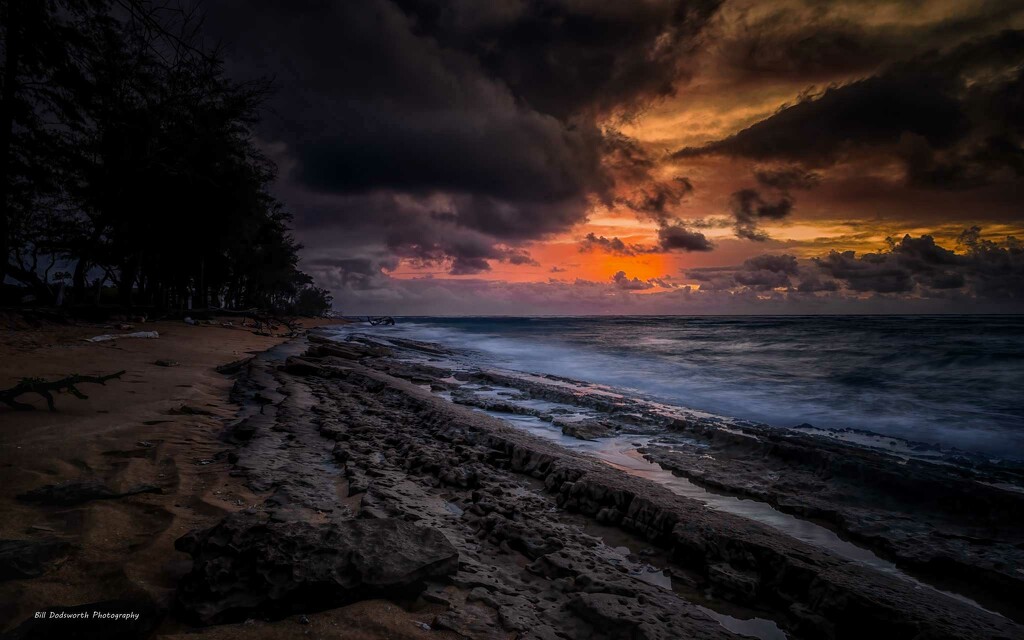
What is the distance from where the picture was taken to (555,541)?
3.14m

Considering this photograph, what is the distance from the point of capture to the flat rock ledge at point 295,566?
186 cm

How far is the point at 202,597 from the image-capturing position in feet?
6.02

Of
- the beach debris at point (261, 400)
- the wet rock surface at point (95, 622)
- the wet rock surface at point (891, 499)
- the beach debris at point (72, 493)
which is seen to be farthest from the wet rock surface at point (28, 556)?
the wet rock surface at point (891, 499)

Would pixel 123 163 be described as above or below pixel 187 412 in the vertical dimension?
above

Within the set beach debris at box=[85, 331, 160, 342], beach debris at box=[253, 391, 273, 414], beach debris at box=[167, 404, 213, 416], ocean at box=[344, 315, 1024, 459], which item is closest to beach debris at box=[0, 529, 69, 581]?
beach debris at box=[167, 404, 213, 416]

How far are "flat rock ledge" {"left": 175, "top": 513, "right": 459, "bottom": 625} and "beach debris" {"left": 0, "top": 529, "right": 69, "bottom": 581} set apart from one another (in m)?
0.50

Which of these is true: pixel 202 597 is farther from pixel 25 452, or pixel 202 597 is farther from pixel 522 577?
pixel 25 452

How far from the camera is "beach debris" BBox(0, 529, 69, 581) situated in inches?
71.9

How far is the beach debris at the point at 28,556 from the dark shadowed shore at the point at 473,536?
0.05 ft

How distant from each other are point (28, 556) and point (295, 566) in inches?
47.4

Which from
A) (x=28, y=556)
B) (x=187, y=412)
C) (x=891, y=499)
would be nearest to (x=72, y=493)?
(x=28, y=556)

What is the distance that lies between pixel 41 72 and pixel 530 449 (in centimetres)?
803

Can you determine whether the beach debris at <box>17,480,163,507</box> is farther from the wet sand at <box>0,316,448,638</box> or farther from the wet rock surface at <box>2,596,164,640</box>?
the wet rock surface at <box>2,596,164,640</box>

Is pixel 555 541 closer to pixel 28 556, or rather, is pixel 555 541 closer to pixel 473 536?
pixel 473 536
